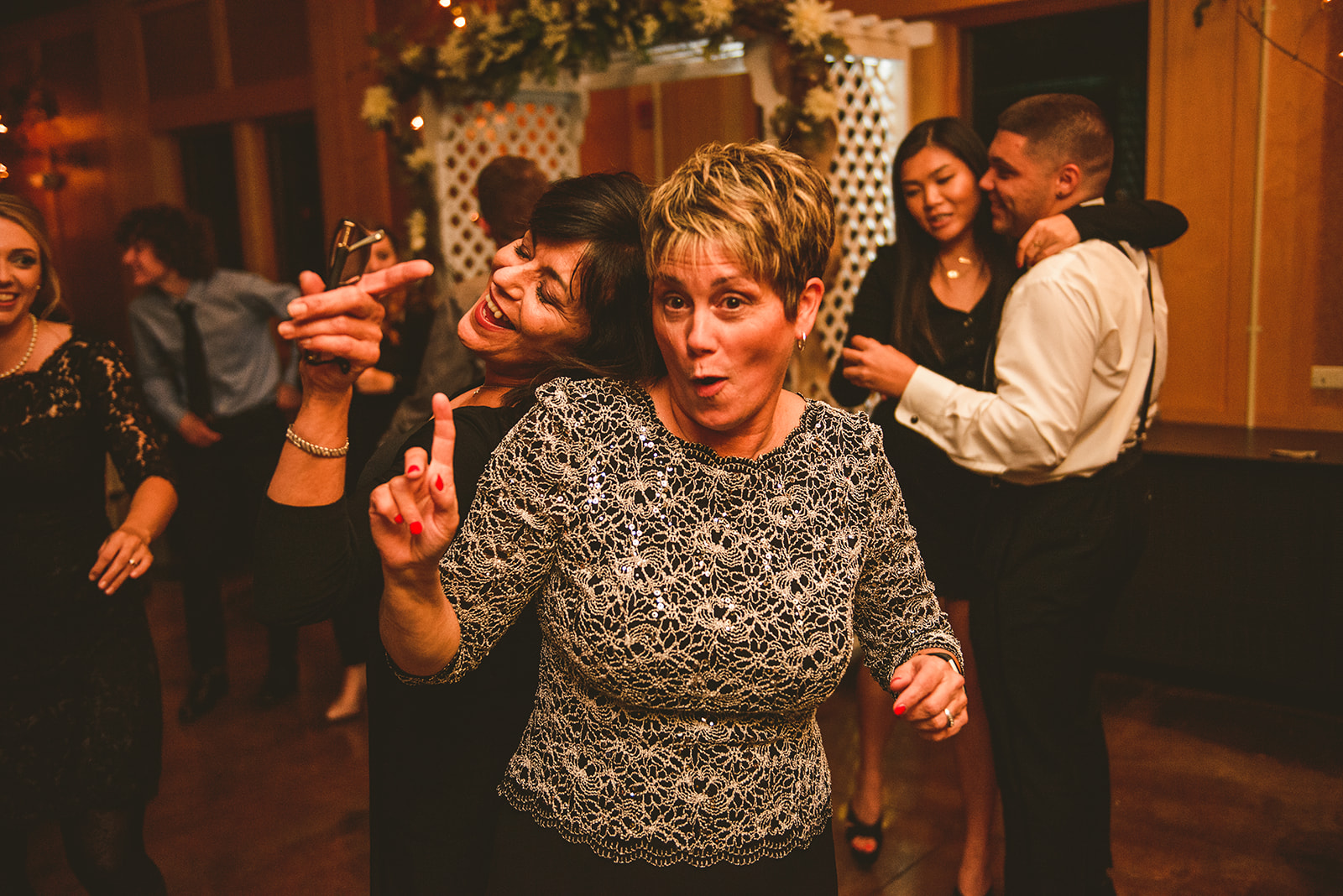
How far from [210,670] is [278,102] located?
4451mm

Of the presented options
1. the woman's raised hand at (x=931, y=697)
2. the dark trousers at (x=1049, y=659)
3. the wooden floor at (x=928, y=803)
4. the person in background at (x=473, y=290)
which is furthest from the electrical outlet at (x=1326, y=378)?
the woman's raised hand at (x=931, y=697)

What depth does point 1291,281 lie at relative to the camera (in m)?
3.74

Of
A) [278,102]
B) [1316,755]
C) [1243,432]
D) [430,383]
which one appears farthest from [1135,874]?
[278,102]

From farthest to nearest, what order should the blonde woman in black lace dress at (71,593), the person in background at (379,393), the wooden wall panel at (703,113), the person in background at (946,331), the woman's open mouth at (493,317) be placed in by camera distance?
1. the wooden wall panel at (703,113)
2. the person in background at (379,393)
3. the person in background at (946,331)
4. the blonde woman in black lace dress at (71,593)
5. the woman's open mouth at (493,317)

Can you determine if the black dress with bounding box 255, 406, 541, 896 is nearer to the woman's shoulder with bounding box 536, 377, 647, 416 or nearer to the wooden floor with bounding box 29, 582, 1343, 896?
the woman's shoulder with bounding box 536, 377, 647, 416

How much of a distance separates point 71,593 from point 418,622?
4.41 feet

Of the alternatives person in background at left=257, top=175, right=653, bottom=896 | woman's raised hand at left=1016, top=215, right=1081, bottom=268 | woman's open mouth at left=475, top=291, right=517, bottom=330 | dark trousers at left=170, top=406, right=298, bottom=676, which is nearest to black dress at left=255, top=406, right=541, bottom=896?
person in background at left=257, top=175, right=653, bottom=896

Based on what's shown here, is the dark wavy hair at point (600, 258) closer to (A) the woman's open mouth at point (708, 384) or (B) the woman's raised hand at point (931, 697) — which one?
(A) the woman's open mouth at point (708, 384)

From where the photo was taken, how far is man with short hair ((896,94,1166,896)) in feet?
6.82

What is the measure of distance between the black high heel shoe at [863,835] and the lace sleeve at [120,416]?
197 cm

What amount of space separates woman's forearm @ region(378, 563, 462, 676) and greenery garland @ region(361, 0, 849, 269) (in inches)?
110

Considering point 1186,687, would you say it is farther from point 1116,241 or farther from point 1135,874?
point 1116,241

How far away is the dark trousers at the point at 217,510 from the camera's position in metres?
4.00

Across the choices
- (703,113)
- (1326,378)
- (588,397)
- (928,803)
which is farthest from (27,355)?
(703,113)
